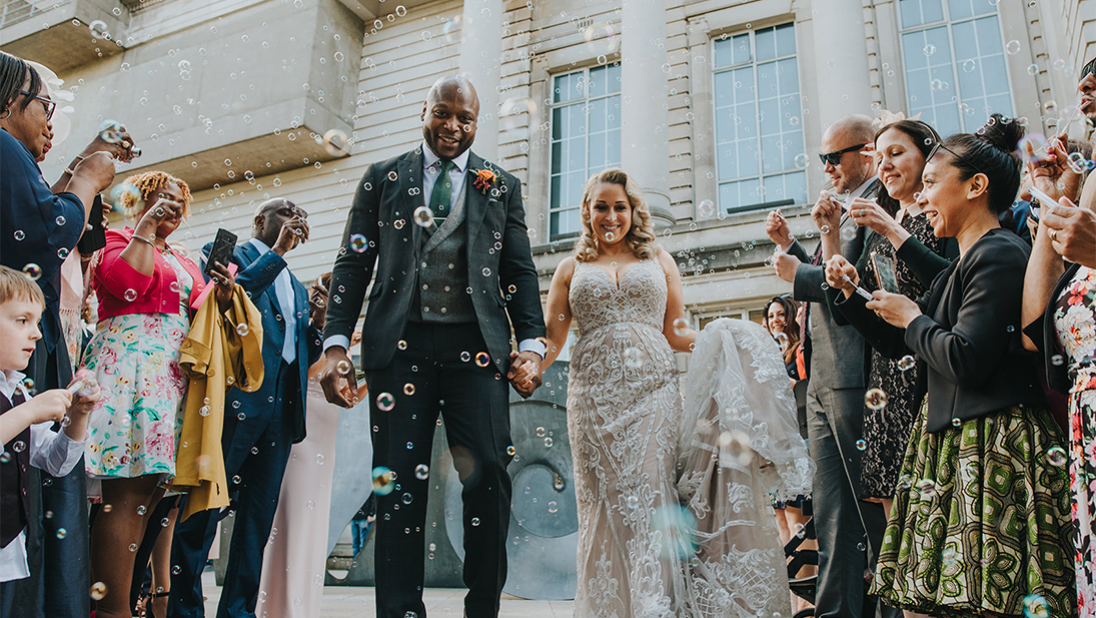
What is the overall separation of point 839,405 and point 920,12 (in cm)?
1019

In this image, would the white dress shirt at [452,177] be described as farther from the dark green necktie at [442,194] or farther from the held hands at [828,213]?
the held hands at [828,213]

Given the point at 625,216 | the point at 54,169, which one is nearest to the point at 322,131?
the point at 54,169

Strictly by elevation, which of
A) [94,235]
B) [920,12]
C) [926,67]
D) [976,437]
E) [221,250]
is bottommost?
[976,437]

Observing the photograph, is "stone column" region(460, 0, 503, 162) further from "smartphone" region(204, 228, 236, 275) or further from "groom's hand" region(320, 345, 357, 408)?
"groom's hand" region(320, 345, 357, 408)

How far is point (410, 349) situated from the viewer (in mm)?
2391

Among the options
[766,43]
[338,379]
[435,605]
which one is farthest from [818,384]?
[766,43]

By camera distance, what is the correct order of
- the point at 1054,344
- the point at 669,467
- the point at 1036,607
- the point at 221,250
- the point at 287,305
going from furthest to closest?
the point at 287,305, the point at 221,250, the point at 669,467, the point at 1054,344, the point at 1036,607

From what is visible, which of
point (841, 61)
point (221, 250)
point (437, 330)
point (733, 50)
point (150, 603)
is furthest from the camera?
point (733, 50)

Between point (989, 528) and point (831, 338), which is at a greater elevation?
point (831, 338)

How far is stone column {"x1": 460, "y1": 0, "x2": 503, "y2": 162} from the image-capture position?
11.6 metres

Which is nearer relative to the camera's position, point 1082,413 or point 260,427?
point 1082,413

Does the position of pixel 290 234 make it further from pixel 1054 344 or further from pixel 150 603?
pixel 1054 344

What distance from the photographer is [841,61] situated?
9320 millimetres

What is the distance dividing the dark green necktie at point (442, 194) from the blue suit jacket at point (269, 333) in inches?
43.4
